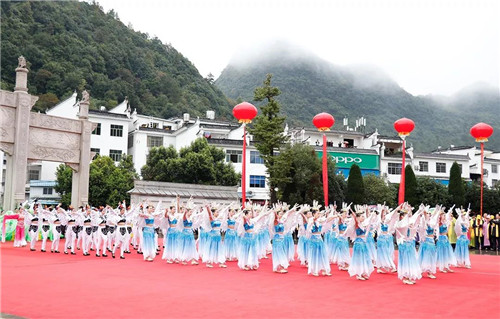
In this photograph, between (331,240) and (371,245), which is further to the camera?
(331,240)

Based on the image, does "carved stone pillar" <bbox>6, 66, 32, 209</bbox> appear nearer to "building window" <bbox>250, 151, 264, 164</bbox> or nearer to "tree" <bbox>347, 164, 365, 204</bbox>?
"tree" <bbox>347, 164, 365, 204</bbox>

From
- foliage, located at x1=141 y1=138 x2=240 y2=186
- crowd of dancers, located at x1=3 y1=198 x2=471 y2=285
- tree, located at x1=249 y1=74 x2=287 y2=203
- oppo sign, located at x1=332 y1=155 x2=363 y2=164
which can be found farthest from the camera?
oppo sign, located at x1=332 y1=155 x2=363 y2=164

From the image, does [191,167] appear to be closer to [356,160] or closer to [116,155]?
Result: [116,155]

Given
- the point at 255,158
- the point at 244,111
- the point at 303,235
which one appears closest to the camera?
the point at 303,235

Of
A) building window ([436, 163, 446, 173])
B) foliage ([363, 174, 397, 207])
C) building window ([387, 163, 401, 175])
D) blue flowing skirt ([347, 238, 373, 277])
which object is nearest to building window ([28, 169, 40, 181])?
foliage ([363, 174, 397, 207])

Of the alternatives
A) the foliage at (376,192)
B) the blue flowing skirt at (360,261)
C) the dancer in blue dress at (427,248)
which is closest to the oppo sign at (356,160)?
the foliage at (376,192)

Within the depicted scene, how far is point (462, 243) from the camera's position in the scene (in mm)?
13664

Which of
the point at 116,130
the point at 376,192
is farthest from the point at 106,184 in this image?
the point at 376,192

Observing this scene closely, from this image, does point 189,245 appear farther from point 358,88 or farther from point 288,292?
point 358,88

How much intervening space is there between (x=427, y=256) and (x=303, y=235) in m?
3.42

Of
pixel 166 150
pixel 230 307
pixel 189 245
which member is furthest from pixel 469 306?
pixel 166 150

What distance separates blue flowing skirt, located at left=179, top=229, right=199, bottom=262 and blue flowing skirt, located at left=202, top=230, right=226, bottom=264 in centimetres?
62

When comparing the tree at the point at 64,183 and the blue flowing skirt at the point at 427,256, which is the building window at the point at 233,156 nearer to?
the tree at the point at 64,183

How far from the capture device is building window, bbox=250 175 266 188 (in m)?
40.1
